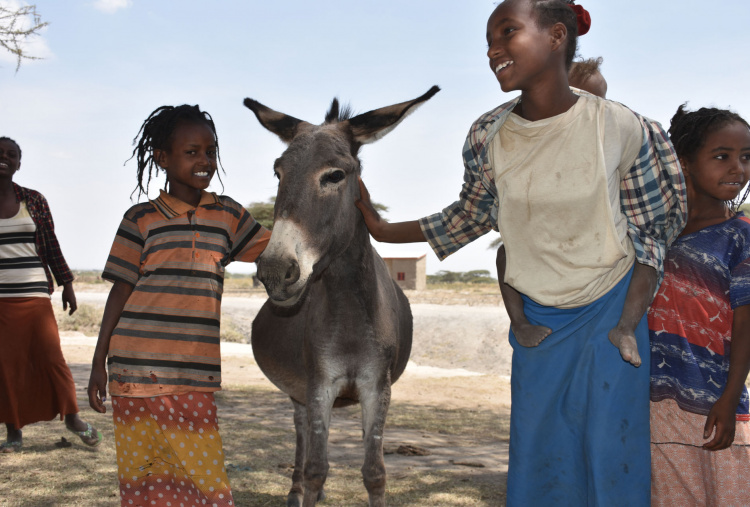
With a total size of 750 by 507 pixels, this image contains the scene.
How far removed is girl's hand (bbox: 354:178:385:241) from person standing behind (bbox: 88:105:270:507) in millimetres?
827

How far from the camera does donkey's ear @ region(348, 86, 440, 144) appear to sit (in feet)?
10.8

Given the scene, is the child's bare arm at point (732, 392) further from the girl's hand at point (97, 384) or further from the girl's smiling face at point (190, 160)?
the girl's hand at point (97, 384)

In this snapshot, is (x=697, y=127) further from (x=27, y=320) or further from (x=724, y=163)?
(x=27, y=320)

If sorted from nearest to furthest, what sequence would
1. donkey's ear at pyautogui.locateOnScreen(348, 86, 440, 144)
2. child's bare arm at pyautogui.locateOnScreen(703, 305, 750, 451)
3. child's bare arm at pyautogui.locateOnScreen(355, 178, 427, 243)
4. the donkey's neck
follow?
child's bare arm at pyautogui.locateOnScreen(703, 305, 750, 451)
child's bare arm at pyautogui.locateOnScreen(355, 178, 427, 243)
donkey's ear at pyautogui.locateOnScreen(348, 86, 440, 144)
the donkey's neck

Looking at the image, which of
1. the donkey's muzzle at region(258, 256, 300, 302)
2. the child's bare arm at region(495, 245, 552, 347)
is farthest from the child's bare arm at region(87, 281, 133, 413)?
the child's bare arm at region(495, 245, 552, 347)

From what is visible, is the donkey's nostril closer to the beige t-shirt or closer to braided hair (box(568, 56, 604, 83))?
the beige t-shirt

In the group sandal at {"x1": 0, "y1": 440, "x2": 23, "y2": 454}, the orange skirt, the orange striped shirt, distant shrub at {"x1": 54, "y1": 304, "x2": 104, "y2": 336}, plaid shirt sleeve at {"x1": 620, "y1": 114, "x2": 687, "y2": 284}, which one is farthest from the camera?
distant shrub at {"x1": 54, "y1": 304, "x2": 104, "y2": 336}

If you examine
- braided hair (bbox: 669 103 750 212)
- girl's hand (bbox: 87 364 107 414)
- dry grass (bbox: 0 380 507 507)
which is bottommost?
dry grass (bbox: 0 380 507 507)

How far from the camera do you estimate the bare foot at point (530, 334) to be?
89.5 inches

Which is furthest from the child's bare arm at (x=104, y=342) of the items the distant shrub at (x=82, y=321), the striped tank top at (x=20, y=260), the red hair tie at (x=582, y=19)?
the distant shrub at (x=82, y=321)

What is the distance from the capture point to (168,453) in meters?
3.18

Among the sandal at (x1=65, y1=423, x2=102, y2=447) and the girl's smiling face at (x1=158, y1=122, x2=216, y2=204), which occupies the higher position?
the girl's smiling face at (x1=158, y1=122, x2=216, y2=204)

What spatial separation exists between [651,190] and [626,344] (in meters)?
0.58

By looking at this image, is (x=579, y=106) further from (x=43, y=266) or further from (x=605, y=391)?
(x=43, y=266)
